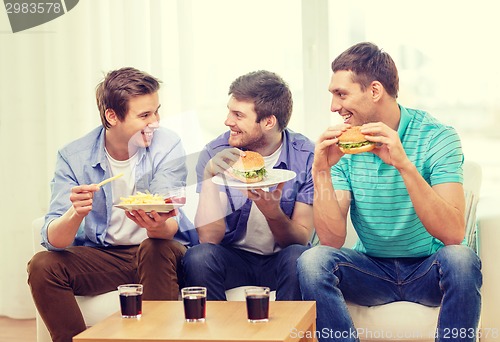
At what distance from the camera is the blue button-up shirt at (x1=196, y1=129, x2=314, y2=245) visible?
2.74 metres

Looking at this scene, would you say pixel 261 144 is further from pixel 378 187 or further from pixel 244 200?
pixel 378 187

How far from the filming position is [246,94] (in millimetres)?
2896

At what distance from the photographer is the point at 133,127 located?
9.29ft

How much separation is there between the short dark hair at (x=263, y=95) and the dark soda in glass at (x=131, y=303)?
1005 millimetres

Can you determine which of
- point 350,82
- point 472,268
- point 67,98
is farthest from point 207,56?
point 472,268

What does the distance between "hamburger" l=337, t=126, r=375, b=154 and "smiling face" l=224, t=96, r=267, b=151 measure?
0.49 metres

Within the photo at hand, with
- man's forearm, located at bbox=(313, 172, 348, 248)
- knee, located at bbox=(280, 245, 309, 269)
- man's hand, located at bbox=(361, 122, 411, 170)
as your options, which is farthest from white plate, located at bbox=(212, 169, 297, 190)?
man's hand, located at bbox=(361, 122, 411, 170)

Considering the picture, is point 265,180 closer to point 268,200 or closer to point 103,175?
point 268,200

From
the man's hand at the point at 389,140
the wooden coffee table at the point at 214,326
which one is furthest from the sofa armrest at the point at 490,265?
the wooden coffee table at the point at 214,326

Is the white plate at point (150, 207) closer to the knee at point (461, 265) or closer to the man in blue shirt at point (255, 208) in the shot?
the man in blue shirt at point (255, 208)

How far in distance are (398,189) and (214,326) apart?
2.81 ft

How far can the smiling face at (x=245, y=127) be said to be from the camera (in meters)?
2.84

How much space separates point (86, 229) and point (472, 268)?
4.40 feet

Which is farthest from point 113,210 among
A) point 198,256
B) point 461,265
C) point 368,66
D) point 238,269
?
point 461,265
